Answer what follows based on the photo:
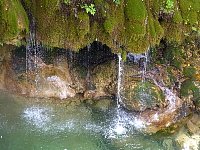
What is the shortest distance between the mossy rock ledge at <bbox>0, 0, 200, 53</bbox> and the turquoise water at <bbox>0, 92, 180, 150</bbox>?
2.23 metres

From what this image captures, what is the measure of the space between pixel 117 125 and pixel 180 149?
1.63m

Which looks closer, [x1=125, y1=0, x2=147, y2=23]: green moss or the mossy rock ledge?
the mossy rock ledge

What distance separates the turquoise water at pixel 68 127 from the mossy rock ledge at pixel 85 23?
223cm

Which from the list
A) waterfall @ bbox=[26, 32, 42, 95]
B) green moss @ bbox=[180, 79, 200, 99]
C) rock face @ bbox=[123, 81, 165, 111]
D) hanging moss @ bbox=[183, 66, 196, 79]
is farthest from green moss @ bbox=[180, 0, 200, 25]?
waterfall @ bbox=[26, 32, 42, 95]

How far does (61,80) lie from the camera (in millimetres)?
9641

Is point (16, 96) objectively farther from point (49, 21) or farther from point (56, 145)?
point (49, 21)

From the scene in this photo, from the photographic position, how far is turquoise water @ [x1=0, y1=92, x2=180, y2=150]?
841cm

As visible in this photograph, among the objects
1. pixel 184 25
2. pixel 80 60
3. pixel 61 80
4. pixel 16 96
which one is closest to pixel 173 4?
pixel 184 25

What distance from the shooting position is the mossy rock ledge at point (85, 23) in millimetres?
6957

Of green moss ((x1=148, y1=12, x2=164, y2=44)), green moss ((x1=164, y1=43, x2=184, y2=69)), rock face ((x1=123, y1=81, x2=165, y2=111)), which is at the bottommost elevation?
rock face ((x1=123, y1=81, x2=165, y2=111))

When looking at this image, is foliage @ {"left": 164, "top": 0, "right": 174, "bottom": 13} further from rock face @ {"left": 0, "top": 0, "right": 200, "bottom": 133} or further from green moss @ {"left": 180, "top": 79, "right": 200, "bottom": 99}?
green moss @ {"left": 180, "top": 79, "right": 200, "bottom": 99}

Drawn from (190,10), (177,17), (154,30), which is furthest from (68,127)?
(190,10)

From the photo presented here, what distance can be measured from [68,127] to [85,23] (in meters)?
2.88

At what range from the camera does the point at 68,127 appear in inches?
349
